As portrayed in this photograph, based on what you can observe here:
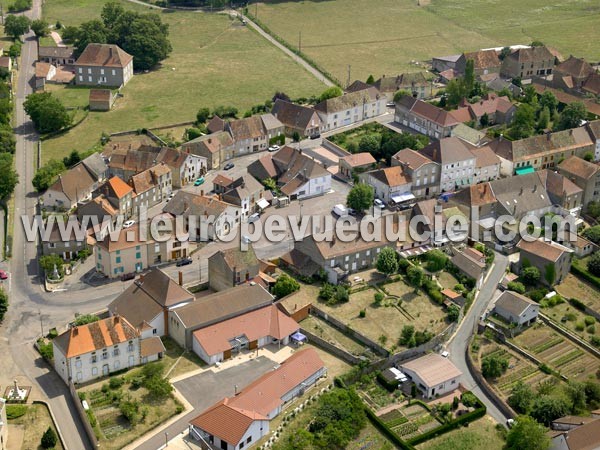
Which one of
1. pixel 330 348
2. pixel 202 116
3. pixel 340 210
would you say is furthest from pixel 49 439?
pixel 202 116

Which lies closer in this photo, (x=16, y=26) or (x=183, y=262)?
(x=183, y=262)

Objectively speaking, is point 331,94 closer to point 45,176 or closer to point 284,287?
point 45,176

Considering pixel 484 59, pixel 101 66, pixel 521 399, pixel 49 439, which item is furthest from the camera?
pixel 484 59

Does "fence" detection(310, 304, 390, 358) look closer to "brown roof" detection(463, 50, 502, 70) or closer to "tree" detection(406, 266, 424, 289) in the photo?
"tree" detection(406, 266, 424, 289)

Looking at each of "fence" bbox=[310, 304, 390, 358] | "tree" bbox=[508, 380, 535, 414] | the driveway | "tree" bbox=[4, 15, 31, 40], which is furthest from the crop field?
"tree" bbox=[4, 15, 31, 40]

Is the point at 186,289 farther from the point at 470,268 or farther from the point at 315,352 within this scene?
the point at 470,268

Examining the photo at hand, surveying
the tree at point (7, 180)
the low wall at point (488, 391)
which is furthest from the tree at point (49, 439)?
the tree at point (7, 180)
